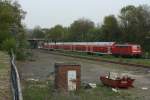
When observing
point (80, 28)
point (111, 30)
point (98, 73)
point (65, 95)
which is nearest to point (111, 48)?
point (98, 73)

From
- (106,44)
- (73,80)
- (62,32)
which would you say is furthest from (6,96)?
(62,32)

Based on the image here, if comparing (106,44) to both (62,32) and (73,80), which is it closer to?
(73,80)

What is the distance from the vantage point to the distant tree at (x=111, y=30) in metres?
102

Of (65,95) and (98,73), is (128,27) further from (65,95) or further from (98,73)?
(65,95)

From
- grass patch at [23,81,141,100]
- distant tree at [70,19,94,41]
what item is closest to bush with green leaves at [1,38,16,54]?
grass patch at [23,81,141,100]

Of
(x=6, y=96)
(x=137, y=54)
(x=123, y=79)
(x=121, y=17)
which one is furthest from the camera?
(x=121, y=17)

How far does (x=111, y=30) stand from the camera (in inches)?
4114

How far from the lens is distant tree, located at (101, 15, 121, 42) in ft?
334

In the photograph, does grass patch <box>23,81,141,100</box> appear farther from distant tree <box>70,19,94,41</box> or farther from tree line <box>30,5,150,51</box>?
distant tree <box>70,19,94,41</box>

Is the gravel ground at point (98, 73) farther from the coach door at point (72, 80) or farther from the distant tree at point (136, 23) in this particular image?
the distant tree at point (136, 23)

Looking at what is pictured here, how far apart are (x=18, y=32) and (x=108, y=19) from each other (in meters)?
51.4

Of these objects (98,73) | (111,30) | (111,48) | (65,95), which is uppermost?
(111,30)

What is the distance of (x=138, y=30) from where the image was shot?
298 feet

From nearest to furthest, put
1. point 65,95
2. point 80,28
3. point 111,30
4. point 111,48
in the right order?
point 65,95
point 111,48
point 111,30
point 80,28
